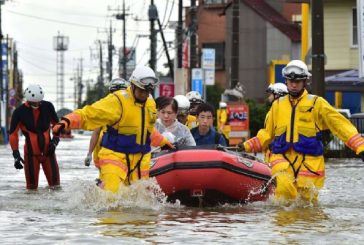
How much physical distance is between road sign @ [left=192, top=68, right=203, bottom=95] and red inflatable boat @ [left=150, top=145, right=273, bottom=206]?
2650cm

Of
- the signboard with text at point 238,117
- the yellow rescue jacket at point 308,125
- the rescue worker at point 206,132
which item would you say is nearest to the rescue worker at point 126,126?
the yellow rescue jacket at point 308,125

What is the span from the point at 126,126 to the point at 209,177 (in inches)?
45.1

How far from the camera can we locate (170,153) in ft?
42.4

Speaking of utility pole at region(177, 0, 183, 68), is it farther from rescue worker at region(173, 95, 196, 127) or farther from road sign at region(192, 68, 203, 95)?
rescue worker at region(173, 95, 196, 127)

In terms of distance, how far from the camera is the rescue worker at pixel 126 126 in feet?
39.5

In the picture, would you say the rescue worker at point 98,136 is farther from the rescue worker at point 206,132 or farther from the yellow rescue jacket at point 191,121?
the rescue worker at point 206,132

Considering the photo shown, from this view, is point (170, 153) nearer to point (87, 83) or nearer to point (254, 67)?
point (254, 67)

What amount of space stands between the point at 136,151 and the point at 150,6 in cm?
4438

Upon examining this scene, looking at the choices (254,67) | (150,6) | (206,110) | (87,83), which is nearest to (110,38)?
(254,67)

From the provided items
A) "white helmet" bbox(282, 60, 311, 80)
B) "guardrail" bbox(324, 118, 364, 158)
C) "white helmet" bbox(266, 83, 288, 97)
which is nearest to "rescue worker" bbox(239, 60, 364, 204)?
"white helmet" bbox(282, 60, 311, 80)

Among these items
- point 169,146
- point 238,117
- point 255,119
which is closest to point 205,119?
point 169,146

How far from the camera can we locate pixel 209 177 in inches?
494

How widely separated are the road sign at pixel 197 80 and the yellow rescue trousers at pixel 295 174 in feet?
88.7

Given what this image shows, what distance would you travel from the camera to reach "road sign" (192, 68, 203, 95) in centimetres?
3978
